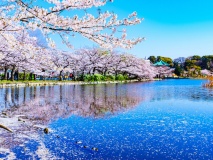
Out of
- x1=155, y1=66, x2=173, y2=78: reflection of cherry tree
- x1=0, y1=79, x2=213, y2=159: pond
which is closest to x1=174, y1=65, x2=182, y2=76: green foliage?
x1=155, y1=66, x2=173, y2=78: reflection of cherry tree

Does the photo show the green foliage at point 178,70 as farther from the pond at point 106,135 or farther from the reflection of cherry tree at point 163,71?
the pond at point 106,135

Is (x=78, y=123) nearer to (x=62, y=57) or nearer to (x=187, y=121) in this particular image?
(x=187, y=121)

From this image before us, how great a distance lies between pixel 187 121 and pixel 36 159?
4.96 m

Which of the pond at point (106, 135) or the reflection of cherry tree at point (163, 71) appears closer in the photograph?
the pond at point (106, 135)

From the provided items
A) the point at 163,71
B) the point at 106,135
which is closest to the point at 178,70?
the point at 163,71

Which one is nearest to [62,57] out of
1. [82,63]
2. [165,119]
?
[82,63]

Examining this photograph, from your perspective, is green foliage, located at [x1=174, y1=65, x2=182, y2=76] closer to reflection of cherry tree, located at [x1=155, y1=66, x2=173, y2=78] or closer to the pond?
reflection of cherry tree, located at [x1=155, y1=66, x2=173, y2=78]

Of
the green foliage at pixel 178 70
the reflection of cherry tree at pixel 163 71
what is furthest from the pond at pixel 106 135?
the green foliage at pixel 178 70

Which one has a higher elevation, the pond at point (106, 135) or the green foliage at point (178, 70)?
the green foliage at point (178, 70)

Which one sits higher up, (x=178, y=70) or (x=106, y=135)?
(x=178, y=70)

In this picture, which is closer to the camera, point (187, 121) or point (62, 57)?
point (187, 121)

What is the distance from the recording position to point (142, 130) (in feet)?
21.7

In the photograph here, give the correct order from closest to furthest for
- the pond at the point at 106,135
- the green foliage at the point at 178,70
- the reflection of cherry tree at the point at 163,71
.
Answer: the pond at the point at 106,135 < the reflection of cherry tree at the point at 163,71 < the green foliage at the point at 178,70

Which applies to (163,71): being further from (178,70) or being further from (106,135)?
(106,135)
